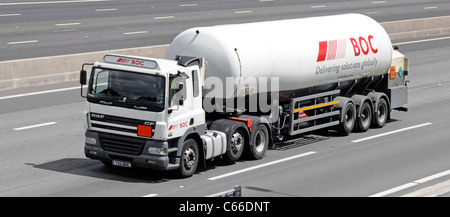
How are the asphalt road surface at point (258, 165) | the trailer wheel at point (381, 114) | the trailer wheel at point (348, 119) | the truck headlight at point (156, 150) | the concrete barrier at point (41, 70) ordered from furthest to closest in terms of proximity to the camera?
the concrete barrier at point (41, 70), the trailer wheel at point (381, 114), the trailer wheel at point (348, 119), the truck headlight at point (156, 150), the asphalt road surface at point (258, 165)

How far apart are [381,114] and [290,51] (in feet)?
18.4

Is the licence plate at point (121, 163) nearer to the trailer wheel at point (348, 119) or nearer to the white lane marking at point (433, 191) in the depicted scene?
the white lane marking at point (433, 191)

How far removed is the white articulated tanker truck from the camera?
18.2 m

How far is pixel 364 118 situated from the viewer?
974 inches

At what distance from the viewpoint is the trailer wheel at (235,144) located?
19.9m

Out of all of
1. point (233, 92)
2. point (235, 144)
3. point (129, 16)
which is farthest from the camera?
point (129, 16)

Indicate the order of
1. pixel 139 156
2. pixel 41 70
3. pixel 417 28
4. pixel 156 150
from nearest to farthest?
pixel 156 150
pixel 139 156
pixel 41 70
pixel 417 28

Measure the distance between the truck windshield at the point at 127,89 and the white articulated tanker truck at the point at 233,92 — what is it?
0.02 meters

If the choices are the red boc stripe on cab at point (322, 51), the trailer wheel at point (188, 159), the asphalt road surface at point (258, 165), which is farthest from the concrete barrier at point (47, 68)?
the trailer wheel at point (188, 159)

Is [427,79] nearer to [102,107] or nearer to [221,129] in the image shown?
[221,129]

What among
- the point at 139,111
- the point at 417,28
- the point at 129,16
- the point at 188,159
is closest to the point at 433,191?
the point at 188,159

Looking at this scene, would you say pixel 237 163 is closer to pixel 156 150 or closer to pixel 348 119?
pixel 156 150

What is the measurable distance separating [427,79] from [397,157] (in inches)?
532
